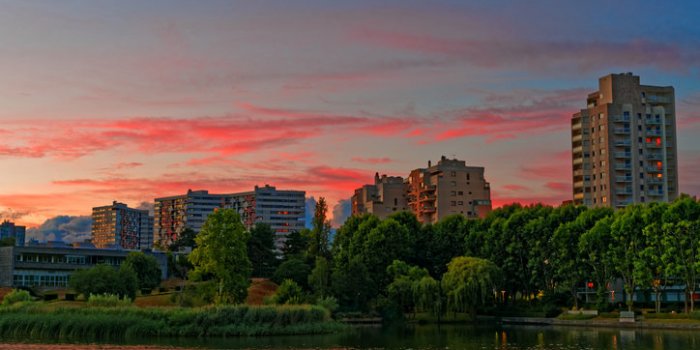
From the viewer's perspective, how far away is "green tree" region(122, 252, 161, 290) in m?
112

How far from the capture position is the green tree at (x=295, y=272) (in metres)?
109

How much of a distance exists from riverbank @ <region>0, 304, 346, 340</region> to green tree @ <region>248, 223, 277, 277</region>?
5696cm

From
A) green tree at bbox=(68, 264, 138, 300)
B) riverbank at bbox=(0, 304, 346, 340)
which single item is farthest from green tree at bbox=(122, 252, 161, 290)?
riverbank at bbox=(0, 304, 346, 340)

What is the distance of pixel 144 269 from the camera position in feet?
372

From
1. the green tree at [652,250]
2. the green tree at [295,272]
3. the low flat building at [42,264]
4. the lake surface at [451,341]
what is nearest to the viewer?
the lake surface at [451,341]

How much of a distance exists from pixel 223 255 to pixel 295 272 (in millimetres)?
25623

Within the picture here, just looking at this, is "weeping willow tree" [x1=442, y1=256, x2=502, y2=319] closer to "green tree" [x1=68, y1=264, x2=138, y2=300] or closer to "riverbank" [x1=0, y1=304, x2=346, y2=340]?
"riverbank" [x1=0, y1=304, x2=346, y2=340]

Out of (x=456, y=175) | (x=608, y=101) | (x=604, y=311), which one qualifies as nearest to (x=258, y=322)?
(x=604, y=311)

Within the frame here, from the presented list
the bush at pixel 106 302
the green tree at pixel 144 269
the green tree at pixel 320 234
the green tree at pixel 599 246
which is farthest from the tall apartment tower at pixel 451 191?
the bush at pixel 106 302

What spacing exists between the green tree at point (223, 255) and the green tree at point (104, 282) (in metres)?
13.5

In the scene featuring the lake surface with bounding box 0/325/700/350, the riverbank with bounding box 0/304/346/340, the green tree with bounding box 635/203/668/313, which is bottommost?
the lake surface with bounding box 0/325/700/350

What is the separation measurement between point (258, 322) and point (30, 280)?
59.7m

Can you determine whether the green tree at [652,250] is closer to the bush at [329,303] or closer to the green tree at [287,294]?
the bush at [329,303]

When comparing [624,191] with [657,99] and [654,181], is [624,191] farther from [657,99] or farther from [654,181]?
[657,99]
